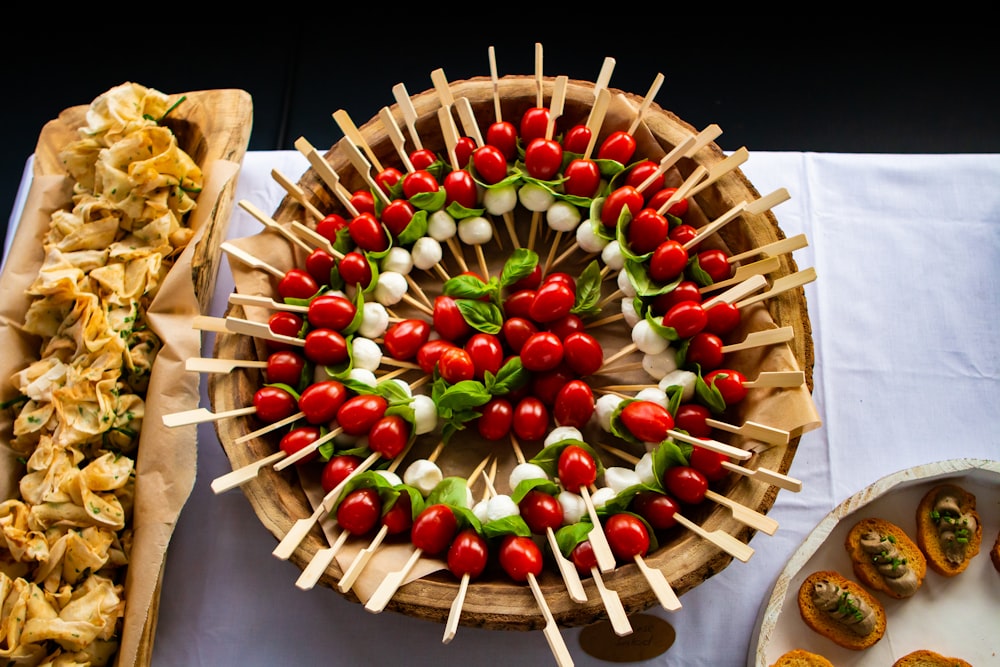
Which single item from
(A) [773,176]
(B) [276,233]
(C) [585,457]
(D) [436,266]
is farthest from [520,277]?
(A) [773,176]

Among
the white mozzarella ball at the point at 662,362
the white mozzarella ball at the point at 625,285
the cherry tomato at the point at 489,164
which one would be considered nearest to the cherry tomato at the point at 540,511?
the white mozzarella ball at the point at 662,362

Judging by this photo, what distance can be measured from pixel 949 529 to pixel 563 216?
1035 mm

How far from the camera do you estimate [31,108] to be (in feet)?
9.23

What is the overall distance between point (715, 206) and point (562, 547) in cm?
A: 81

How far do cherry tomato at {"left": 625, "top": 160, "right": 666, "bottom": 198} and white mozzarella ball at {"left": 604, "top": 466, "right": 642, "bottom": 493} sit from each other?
0.59 metres

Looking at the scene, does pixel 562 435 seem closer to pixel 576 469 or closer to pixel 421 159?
pixel 576 469

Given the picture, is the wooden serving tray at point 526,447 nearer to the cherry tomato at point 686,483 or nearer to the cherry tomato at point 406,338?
the cherry tomato at point 686,483

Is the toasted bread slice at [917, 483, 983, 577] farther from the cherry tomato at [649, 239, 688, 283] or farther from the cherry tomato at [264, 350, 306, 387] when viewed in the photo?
the cherry tomato at [264, 350, 306, 387]

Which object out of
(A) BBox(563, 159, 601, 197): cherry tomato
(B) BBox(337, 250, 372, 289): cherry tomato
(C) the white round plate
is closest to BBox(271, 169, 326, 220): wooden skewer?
(B) BBox(337, 250, 372, 289): cherry tomato

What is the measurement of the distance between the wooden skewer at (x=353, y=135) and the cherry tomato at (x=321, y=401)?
0.52m

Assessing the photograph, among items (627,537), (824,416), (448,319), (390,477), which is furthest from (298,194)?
(824,416)

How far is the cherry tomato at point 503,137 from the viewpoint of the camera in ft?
5.74

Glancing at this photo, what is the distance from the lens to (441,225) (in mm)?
1715

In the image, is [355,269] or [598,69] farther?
[598,69]
